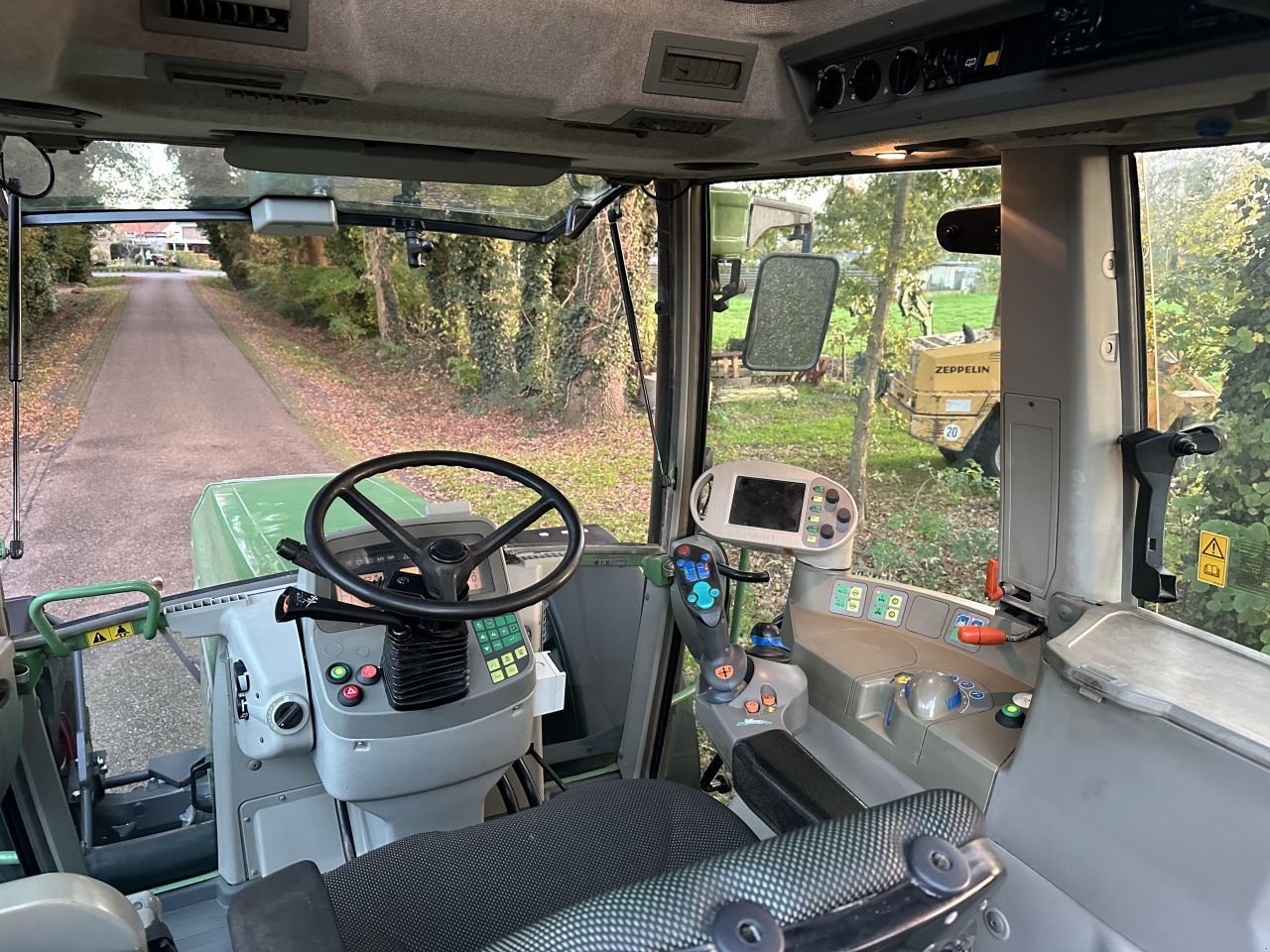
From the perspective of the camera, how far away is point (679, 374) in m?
2.96

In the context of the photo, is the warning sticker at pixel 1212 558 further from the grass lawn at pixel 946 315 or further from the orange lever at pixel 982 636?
the grass lawn at pixel 946 315

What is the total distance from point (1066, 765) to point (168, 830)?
2383mm

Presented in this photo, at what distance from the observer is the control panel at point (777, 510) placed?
249 centimetres

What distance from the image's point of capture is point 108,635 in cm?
206

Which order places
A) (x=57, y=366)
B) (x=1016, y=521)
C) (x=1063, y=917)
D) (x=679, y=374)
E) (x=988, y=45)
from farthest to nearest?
(x=57, y=366), (x=679, y=374), (x=1016, y=521), (x=1063, y=917), (x=988, y=45)

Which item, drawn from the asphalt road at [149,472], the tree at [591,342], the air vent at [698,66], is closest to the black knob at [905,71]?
the air vent at [698,66]

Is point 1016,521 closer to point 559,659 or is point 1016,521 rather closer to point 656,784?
point 656,784

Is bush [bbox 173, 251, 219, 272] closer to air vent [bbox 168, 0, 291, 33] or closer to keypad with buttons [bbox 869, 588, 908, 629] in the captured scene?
air vent [bbox 168, 0, 291, 33]

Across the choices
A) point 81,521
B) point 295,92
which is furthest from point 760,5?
point 81,521

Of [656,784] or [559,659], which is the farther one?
[559,659]

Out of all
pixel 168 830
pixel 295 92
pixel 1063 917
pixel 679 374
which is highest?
pixel 295 92

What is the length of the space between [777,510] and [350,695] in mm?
1311

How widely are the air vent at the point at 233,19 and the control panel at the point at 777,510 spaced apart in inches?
64.5

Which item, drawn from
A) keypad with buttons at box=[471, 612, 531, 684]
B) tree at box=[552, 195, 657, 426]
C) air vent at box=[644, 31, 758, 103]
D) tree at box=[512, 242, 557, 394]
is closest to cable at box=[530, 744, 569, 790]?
keypad with buttons at box=[471, 612, 531, 684]
